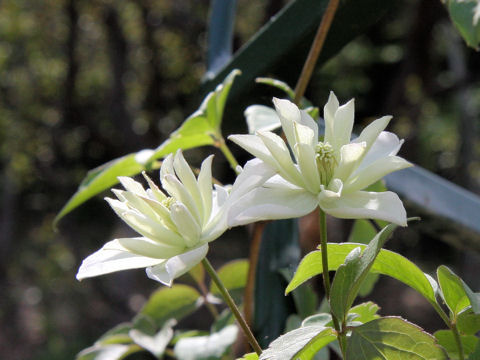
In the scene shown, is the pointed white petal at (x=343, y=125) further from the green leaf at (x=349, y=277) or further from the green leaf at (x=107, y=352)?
the green leaf at (x=107, y=352)

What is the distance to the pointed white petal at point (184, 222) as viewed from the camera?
216mm

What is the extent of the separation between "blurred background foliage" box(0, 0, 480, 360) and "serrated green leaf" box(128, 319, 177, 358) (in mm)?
→ 1971

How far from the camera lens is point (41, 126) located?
3.08 m

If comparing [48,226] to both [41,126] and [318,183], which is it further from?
[318,183]

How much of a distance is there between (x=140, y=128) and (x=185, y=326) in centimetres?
127

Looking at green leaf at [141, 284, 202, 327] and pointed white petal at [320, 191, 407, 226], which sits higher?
pointed white petal at [320, 191, 407, 226]

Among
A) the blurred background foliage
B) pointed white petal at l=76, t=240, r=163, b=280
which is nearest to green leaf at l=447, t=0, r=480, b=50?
pointed white petal at l=76, t=240, r=163, b=280

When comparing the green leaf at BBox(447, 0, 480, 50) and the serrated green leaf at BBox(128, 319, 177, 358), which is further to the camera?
the serrated green leaf at BBox(128, 319, 177, 358)

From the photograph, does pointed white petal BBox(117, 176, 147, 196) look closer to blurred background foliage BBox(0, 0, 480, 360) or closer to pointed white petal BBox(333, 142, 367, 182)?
pointed white petal BBox(333, 142, 367, 182)

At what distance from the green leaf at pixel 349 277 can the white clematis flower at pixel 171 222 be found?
42mm

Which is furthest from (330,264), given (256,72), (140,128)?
(140,128)

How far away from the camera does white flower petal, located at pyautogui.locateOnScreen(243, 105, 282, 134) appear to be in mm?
319

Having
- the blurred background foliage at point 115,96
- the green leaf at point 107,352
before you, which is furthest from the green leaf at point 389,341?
the blurred background foliage at point 115,96

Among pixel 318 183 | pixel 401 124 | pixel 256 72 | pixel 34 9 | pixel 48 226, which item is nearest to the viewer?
pixel 318 183
